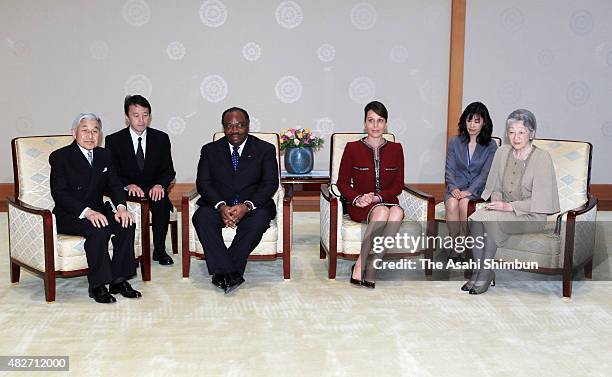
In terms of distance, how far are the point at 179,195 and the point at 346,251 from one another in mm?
3613

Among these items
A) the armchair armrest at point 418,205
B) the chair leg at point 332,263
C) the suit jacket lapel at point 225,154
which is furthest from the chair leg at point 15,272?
the armchair armrest at point 418,205

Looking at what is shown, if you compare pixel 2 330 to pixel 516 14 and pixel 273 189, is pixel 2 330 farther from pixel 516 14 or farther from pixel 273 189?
pixel 516 14

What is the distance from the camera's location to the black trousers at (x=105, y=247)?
4301 mm

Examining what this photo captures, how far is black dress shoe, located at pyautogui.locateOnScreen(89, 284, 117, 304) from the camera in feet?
14.1

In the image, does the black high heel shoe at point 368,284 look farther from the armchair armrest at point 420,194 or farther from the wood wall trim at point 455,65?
the wood wall trim at point 455,65

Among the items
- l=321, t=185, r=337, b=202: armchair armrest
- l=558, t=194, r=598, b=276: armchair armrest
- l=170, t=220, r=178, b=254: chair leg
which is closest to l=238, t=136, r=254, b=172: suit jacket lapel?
l=321, t=185, r=337, b=202: armchair armrest

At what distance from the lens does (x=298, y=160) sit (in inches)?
231

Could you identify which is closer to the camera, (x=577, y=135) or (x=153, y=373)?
(x=153, y=373)

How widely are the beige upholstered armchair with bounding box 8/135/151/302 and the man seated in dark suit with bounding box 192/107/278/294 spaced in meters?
0.48

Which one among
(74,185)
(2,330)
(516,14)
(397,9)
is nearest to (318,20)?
(397,9)

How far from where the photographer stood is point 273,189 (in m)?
4.99

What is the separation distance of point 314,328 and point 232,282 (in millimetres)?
907

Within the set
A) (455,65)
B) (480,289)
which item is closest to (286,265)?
(480,289)

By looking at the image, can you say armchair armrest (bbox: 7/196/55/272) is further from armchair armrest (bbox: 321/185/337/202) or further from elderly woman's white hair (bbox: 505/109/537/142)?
elderly woman's white hair (bbox: 505/109/537/142)
